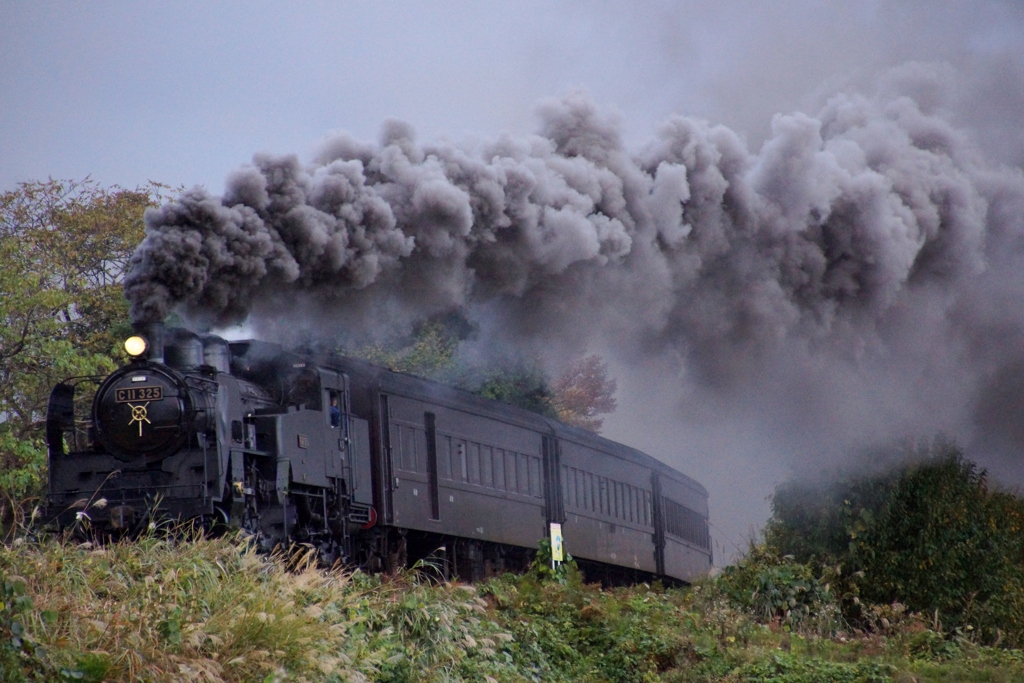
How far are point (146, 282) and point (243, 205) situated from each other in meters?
1.55

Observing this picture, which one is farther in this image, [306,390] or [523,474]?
[523,474]

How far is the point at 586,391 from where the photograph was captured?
44.5m

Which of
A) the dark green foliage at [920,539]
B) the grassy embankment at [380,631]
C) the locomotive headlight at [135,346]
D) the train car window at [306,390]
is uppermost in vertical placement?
the locomotive headlight at [135,346]

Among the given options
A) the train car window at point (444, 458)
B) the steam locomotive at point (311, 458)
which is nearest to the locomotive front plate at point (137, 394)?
the steam locomotive at point (311, 458)

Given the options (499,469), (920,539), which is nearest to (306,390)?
(499,469)

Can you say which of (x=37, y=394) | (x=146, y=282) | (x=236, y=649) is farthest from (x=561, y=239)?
(x=37, y=394)

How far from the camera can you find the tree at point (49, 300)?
23328 mm

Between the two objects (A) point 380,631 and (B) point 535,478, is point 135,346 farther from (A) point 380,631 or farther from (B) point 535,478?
(B) point 535,478

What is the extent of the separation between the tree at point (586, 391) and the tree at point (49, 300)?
1749cm

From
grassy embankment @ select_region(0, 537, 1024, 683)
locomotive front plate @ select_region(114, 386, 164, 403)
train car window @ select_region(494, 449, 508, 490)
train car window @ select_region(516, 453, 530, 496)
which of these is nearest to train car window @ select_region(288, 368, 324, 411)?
locomotive front plate @ select_region(114, 386, 164, 403)

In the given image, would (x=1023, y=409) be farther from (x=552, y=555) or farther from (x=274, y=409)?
(x=274, y=409)

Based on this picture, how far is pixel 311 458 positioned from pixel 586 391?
101ft

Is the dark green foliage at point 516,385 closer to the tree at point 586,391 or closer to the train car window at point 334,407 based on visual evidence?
the tree at point 586,391

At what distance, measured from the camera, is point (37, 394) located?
24.6 meters
